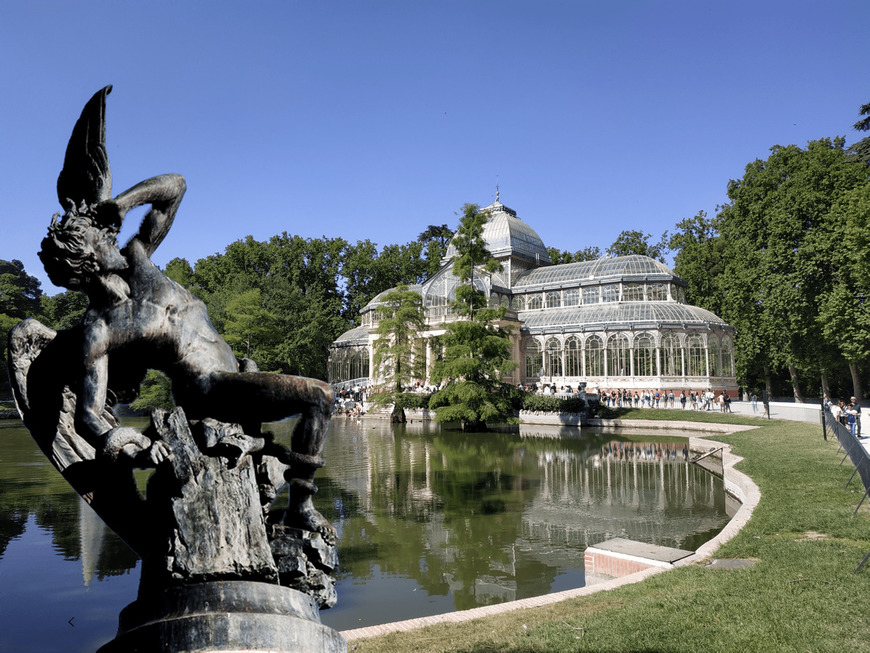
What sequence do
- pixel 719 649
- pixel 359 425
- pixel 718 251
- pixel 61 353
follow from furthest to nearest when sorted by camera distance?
1. pixel 718 251
2. pixel 359 425
3. pixel 719 649
4. pixel 61 353

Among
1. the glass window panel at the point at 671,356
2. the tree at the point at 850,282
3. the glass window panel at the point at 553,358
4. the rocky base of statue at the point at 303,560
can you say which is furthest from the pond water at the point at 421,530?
the glass window panel at the point at 553,358

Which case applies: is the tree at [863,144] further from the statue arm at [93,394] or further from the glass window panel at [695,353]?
the statue arm at [93,394]

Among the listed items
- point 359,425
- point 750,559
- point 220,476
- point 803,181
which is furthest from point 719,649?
point 803,181

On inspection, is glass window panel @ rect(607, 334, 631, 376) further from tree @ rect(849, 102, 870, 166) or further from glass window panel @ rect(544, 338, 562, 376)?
tree @ rect(849, 102, 870, 166)

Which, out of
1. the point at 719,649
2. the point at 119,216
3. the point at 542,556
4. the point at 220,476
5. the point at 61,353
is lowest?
the point at 542,556

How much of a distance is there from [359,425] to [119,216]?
3070cm

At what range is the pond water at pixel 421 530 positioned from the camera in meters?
7.20

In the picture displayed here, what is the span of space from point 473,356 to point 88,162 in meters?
25.6

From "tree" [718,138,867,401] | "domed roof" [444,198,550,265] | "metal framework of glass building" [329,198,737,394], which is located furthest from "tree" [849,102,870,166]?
"domed roof" [444,198,550,265]

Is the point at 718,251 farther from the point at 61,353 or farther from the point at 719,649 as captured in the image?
the point at 61,353

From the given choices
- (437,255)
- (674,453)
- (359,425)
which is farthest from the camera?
(437,255)

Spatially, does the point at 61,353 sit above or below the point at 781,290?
below

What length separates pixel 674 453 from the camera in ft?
68.3

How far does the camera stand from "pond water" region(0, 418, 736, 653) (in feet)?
23.6
